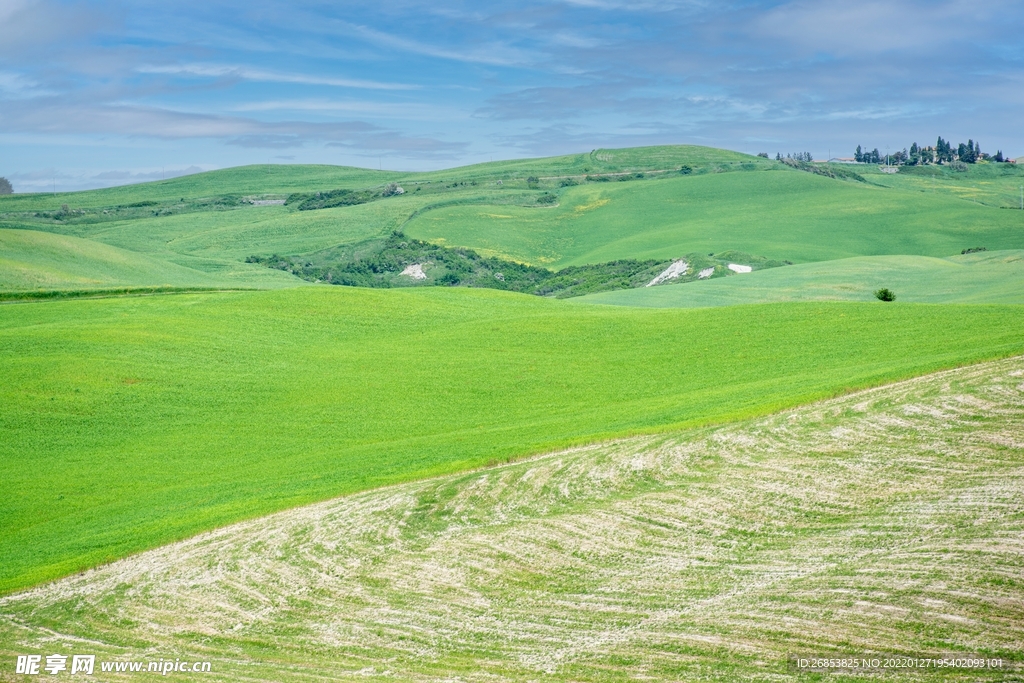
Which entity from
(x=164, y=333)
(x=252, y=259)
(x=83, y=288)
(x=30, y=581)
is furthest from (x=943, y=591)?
(x=252, y=259)

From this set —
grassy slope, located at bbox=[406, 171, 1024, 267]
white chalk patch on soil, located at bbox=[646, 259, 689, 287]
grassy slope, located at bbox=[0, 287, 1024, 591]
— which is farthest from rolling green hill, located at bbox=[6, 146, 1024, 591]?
grassy slope, located at bbox=[406, 171, 1024, 267]

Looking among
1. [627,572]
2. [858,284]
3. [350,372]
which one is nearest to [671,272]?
[858,284]

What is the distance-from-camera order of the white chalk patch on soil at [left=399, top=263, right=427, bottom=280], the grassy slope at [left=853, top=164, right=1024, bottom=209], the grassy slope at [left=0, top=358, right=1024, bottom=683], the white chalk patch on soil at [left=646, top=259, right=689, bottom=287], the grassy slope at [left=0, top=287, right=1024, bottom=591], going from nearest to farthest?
the grassy slope at [left=0, top=358, right=1024, bottom=683]
the grassy slope at [left=0, top=287, right=1024, bottom=591]
the white chalk patch on soil at [left=646, top=259, right=689, bottom=287]
the white chalk patch on soil at [left=399, top=263, right=427, bottom=280]
the grassy slope at [left=853, top=164, right=1024, bottom=209]

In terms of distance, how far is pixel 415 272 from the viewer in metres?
118

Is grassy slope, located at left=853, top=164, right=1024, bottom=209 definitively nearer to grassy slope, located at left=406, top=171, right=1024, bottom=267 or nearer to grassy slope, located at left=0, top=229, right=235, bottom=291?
grassy slope, located at left=406, top=171, right=1024, bottom=267

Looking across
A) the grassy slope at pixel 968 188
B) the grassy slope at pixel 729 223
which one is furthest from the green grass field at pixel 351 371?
the grassy slope at pixel 968 188

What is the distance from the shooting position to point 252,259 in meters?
124

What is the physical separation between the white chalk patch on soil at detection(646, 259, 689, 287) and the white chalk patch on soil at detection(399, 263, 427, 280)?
30.3 m

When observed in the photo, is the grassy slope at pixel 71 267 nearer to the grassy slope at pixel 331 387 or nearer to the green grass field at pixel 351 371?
the green grass field at pixel 351 371

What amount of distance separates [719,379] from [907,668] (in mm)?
24764

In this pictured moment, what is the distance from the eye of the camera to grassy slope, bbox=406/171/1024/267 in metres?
113

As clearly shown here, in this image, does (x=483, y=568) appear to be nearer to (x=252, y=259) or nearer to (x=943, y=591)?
(x=943, y=591)

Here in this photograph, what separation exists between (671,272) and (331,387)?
63.3 metres

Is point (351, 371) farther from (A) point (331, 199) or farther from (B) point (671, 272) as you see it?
(A) point (331, 199)
